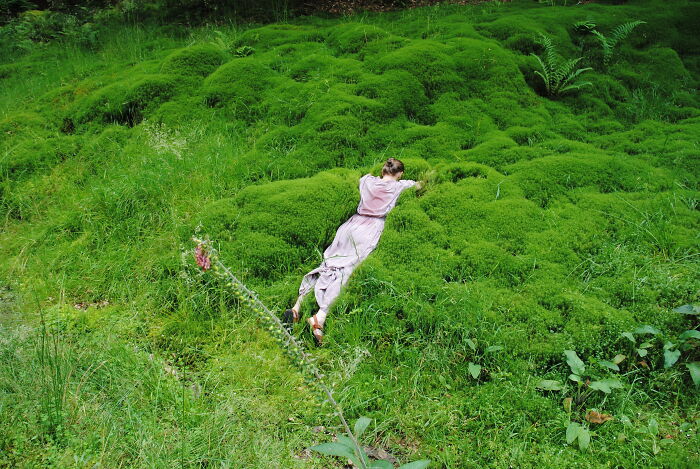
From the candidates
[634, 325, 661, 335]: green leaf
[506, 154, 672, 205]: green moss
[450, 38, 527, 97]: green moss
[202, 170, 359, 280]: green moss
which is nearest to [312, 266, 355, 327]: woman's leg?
[202, 170, 359, 280]: green moss

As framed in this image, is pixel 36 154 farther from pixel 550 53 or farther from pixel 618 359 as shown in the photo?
pixel 550 53

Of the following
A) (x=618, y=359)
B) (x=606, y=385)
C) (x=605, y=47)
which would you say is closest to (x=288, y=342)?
(x=606, y=385)

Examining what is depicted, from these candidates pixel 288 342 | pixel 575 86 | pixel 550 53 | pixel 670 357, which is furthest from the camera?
pixel 550 53

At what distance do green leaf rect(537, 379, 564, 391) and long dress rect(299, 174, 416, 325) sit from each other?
1.88 m

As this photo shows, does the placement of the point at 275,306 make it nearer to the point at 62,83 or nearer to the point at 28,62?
the point at 62,83

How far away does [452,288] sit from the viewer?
392cm

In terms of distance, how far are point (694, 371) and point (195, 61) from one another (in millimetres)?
8238

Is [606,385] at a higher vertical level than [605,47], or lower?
lower

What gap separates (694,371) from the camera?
3.07 metres

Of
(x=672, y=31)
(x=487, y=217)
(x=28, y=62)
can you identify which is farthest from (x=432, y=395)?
(x=28, y=62)

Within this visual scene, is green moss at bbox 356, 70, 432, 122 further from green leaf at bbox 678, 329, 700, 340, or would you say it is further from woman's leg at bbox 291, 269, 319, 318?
green leaf at bbox 678, 329, 700, 340

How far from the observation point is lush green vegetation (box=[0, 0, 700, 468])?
296 cm

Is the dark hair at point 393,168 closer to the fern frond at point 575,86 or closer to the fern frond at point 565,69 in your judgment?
the fern frond at point 575,86

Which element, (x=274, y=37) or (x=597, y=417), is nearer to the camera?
(x=597, y=417)
